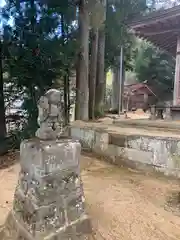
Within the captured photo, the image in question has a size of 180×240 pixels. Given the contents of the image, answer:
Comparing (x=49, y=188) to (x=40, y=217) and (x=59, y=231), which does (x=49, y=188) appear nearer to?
(x=40, y=217)

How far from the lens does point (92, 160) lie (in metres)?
4.11

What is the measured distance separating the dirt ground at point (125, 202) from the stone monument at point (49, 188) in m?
0.33

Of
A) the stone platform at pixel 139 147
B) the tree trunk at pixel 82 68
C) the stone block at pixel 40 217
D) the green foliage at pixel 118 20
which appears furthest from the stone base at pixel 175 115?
the stone block at pixel 40 217

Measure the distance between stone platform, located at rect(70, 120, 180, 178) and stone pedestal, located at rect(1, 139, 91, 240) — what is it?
5.70ft

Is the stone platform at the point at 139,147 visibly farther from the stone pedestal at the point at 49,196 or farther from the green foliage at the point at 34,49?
the green foliage at the point at 34,49

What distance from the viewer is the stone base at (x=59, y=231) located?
175 cm

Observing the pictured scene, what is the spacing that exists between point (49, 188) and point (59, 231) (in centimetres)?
34

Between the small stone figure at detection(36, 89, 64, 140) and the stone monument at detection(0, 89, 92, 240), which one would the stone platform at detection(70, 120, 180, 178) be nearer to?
the stone monument at detection(0, 89, 92, 240)

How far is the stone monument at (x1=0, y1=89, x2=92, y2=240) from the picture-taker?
1.72 meters

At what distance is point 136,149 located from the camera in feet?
11.9

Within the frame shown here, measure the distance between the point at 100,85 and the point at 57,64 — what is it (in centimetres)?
293

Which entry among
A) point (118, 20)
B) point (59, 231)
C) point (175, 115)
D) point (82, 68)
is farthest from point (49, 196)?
point (118, 20)

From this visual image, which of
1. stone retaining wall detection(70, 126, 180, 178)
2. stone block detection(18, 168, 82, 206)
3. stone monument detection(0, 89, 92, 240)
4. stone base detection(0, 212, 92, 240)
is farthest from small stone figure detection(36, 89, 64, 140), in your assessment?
stone retaining wall detection(70, 126, 180, 178)

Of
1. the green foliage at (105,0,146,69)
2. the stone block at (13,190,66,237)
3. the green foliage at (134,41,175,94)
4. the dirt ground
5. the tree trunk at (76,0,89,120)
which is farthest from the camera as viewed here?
the green foliage at (134,41,175,94)
